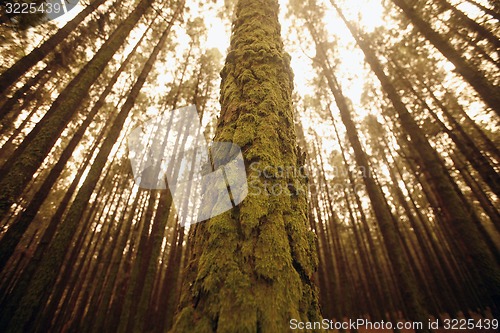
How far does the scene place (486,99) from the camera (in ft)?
11.9

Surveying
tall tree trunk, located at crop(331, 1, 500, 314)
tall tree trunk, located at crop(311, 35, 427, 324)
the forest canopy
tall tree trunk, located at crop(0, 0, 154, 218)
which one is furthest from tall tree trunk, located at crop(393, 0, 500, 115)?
tall tree trunk, located at crop(0, 0, 154, 218)

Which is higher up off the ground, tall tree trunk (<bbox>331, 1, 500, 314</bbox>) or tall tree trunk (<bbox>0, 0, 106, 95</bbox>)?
tall tree trunk (<bbox>0, 0, 106, 95</bbox>)

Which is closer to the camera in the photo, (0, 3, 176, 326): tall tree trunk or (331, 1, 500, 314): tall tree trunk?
(331, 1, 500, 314): tall tree trunk

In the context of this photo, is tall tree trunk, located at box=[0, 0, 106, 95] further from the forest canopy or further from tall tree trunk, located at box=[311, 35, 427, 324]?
tall tree trunk, located at box=[311, 35, 427, 324]

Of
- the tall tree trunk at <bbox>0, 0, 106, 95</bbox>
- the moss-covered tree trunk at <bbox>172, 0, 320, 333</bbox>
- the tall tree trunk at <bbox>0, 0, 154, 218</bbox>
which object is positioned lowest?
the moss-covered tree trunk at <bbox>172, 0, 320, 333</bbox>

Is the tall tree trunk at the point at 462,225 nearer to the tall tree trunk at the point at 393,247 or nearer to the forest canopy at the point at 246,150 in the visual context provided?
the forest canopy at the point at 246,150

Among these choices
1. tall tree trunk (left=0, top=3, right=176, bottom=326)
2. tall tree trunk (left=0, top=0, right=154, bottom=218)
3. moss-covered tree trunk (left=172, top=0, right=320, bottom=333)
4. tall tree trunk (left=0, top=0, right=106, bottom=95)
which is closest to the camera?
moss-covered tree trunk (left=172, top=0, right=320, bottom=333)

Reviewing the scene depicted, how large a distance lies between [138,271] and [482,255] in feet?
25.6

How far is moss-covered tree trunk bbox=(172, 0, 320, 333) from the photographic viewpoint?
31.9 inches

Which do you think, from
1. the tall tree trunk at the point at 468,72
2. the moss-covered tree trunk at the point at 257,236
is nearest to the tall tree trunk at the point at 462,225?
the tall tree trunk at the point at 468,72

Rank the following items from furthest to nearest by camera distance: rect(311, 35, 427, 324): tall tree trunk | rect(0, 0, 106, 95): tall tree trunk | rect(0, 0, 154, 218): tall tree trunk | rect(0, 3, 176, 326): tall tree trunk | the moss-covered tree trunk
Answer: rect(311, 35, 427, 324): tall tree trunk, rect(0, 3, 176, 326): tall tree trunk, rect(0, 0, 106, 95): tall tree trunk, rect(0, 0, 154, 218): tall tree trunk, the moss-covered tree trunk

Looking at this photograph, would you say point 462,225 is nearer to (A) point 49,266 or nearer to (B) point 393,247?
(B) point 393,247

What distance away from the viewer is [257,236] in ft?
3.35

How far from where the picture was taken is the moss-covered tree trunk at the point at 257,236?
2.66ft
